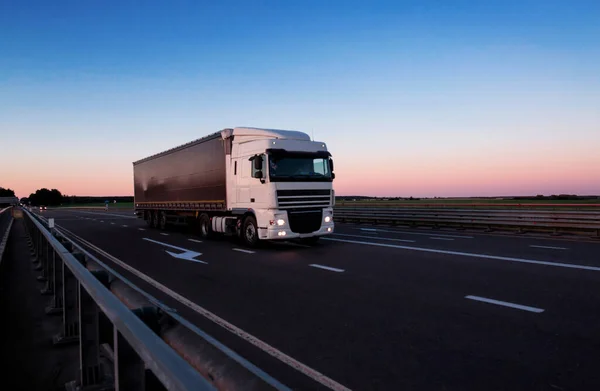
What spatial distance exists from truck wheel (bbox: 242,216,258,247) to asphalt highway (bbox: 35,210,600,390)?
1.83 metres

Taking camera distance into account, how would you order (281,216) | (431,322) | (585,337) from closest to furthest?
(585,337) → (431,322) → (281,216)

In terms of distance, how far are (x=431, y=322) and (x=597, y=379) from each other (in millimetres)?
2251

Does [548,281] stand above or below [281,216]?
below

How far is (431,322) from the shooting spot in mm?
6363

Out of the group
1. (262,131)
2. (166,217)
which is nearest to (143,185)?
(166,217)

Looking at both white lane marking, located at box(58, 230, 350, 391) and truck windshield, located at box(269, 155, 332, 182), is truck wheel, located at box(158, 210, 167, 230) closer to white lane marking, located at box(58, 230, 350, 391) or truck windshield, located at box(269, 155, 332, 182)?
truck windshield, located at box(269, 155, 332, 182)

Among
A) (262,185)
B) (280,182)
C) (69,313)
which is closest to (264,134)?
(262,185)

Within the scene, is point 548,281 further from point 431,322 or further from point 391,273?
point 431,322

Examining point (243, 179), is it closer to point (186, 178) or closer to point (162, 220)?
point (186, 178)

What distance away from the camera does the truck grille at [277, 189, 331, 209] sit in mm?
14773

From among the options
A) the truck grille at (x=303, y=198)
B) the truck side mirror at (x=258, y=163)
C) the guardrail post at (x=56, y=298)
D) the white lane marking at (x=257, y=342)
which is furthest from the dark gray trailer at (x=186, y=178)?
the guardrail post at (x=56, y=298)

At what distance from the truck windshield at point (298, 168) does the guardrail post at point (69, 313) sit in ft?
31.4

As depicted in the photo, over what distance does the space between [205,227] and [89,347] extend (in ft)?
52.0

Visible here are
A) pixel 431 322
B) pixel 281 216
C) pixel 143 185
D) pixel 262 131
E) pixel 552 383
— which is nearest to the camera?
pixel 552 383
